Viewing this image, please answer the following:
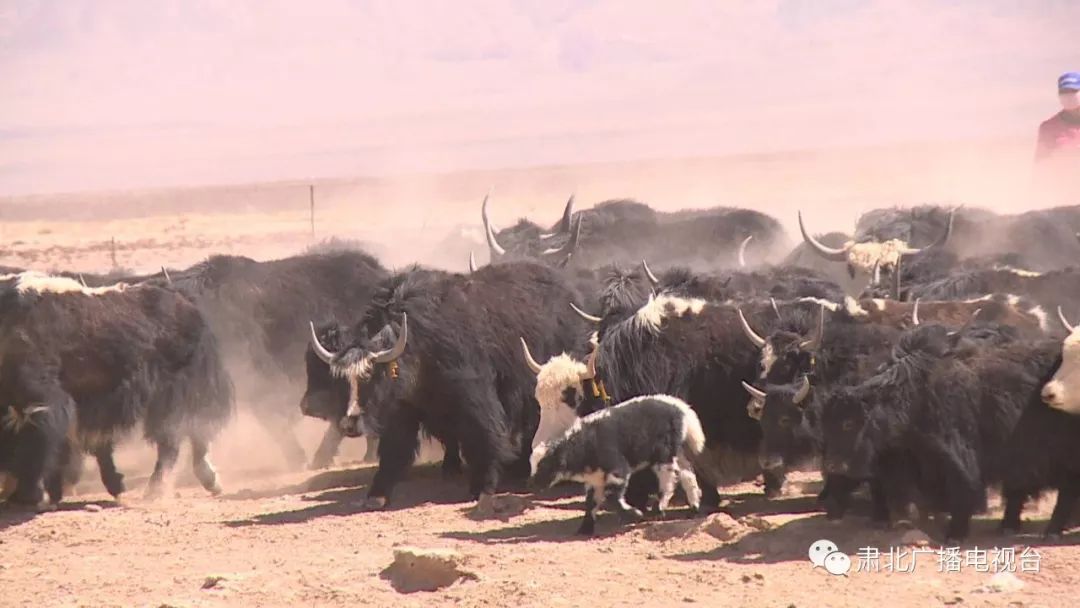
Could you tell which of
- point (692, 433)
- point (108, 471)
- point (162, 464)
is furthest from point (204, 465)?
point (692, 433)

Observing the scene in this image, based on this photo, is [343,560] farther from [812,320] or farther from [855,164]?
[855,164]

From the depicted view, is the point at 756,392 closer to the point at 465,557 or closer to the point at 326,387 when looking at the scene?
the point at 465,557

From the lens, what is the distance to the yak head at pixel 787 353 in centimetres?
923

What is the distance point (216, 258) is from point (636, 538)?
638 cm

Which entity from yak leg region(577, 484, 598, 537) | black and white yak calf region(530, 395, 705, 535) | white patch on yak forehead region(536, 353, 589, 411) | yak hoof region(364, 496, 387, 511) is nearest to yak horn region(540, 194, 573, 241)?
yak hoof region(364, 496, 387, 511)

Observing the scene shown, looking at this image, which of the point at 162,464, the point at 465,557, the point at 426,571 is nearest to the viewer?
the point at 426,571

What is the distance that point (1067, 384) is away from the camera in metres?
8.38

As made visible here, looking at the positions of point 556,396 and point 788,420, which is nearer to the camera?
point 788,420

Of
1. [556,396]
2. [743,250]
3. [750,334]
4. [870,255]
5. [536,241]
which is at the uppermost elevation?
[536,241]

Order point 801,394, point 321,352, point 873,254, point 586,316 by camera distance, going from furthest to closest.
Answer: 1. point 873,254
2. point 586,316
3. point 321,352
4. point 801,394

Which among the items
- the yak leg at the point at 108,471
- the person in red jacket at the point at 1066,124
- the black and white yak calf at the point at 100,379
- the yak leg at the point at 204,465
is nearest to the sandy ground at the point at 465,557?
the yak leg at the point at 108,471

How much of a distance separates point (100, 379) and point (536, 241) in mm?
7026

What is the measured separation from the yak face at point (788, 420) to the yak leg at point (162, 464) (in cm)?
503

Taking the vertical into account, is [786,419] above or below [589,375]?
below
